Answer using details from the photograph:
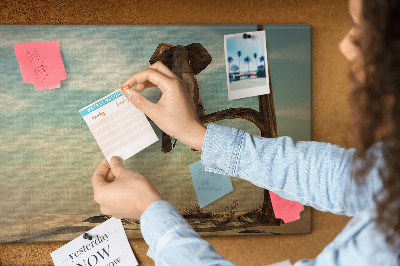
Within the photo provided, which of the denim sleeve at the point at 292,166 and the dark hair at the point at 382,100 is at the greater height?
the dark hair at the point at 382,100

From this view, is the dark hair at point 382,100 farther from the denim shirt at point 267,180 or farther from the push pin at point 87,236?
the push pin at point 87,236

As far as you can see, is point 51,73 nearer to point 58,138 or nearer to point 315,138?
point 58,138

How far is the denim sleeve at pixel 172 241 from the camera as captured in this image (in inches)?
17.5

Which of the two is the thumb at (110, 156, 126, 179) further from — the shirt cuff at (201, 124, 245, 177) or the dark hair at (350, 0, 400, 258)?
the dark hair at (350, 0, 400, 258)

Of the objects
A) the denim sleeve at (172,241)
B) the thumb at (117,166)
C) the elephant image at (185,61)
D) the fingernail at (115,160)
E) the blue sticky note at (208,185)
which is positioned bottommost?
the blue sticky note at (208,185)

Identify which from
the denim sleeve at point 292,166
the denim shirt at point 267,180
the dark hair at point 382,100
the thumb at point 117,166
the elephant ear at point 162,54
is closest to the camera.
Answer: the dark hair at point 382,100

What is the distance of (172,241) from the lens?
0.47 meters

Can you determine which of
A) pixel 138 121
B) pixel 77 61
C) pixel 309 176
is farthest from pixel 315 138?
pixel 77 61

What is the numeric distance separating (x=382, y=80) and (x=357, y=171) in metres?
0.11

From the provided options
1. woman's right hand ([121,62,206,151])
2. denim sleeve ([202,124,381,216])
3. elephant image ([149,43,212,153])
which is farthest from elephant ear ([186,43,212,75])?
denim sleeve ([202,124,381,216])

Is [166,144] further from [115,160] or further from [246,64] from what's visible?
[246,64]

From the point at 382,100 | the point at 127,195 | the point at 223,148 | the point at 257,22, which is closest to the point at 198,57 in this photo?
the point at 257,22

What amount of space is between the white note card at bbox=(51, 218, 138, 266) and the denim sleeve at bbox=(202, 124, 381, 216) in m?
0.32

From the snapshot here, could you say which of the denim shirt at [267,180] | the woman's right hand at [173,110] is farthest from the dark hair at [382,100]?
the woman's right hand at [173,110]
